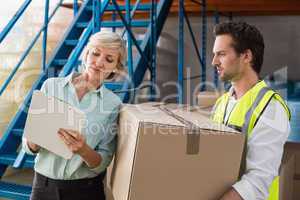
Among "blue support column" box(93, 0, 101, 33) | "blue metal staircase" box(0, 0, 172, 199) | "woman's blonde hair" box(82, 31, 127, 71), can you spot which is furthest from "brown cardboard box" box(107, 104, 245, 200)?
"blue support column" box(93, 0, 101, 33)

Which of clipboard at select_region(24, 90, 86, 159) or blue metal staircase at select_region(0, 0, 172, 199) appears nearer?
clipboard at select_region(24, 90, 86, 159)

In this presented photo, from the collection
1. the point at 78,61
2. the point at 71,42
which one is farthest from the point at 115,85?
the point at 71,42

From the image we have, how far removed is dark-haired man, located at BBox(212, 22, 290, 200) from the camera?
1.23 meters

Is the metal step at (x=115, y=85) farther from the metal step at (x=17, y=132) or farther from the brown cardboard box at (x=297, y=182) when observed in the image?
the brown cardboard box at (x=297, y=182)

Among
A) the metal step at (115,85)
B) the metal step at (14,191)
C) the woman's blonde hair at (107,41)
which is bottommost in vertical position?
the metal step at (14,191)

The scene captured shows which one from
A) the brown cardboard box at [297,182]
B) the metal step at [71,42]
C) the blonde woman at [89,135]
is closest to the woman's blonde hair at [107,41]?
the blonde woman at [89,135]

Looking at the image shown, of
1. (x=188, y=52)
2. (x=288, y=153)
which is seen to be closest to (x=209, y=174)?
(x=288, y=153)

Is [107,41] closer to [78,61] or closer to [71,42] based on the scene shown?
[78,61]

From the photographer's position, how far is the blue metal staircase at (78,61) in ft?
9.80

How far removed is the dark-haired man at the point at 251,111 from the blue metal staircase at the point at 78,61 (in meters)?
1.59

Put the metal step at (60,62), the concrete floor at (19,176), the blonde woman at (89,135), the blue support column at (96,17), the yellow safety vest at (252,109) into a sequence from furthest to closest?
the concrete floor at (19,176) → the metal step at (60,62) → the blue support column at (96,17) → the blonde woman at (89,135) → the yellow safety vest at (252,109)

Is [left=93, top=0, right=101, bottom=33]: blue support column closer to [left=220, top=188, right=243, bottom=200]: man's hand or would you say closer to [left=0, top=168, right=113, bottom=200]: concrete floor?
[left=220, top=188, right=243, bottom=200]: man's hand

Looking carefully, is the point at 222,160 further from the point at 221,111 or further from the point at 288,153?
the point at 288,153

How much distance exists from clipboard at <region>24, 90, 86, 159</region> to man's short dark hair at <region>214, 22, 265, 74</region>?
63 cm
